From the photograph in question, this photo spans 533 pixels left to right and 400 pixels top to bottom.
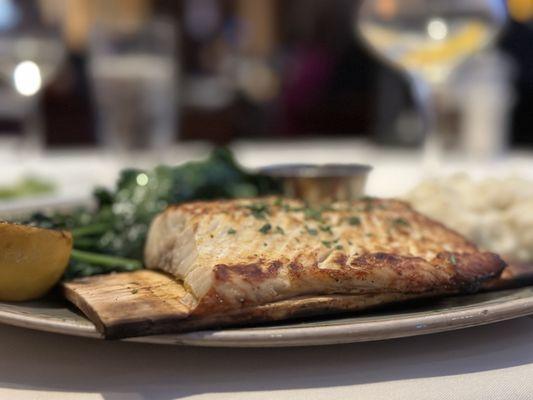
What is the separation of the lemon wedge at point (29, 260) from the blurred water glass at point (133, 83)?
87.1 inches

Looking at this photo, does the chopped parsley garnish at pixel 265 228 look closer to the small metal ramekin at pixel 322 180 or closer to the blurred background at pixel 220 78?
the small metal ramekin at pixel 322 180

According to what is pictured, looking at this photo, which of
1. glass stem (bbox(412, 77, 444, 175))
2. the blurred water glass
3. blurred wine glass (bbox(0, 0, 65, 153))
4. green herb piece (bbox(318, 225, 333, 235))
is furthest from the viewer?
the blurred water glass

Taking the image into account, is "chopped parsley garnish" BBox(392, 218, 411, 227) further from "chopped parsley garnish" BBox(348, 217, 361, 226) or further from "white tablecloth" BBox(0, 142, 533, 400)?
"white tablecloth" BBox(0, 142, 533, 400)

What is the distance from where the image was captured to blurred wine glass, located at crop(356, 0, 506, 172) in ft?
9.03

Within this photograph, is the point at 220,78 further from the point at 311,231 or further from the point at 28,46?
the point at 311,231

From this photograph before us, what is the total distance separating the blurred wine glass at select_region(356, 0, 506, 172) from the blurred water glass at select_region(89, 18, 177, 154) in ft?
3.72

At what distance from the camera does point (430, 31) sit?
279cm

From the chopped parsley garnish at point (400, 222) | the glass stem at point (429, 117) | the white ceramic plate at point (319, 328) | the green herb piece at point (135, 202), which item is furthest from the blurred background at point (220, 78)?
Answer: the white ceramic plate at point (319, 328)

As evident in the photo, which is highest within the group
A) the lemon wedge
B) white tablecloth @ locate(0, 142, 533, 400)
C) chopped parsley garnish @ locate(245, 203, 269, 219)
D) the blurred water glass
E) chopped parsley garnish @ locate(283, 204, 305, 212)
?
the blurred water glass

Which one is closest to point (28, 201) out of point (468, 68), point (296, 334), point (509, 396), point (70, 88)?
point (296, 334)

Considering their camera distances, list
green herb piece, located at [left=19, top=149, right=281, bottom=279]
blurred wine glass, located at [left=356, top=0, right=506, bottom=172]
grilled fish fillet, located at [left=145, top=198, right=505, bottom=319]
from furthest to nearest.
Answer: blurred wine glass, located at [left=356, top=0, right=506, bottom=172] → green herb piece, located at [left=19, top=149, right=281, bottom=279] → grilled fish fillet, located at [left=145, top=198, right=505, bottom=319]

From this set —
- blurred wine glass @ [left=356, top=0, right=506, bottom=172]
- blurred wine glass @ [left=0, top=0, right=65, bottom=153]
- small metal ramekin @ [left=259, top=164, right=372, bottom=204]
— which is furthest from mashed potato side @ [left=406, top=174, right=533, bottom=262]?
blurred wine glass @ [left=0, top=0, right=65, bottom=153]

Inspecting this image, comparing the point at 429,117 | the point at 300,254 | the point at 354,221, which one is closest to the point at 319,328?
the point at 300,254

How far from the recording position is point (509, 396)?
99 cm
